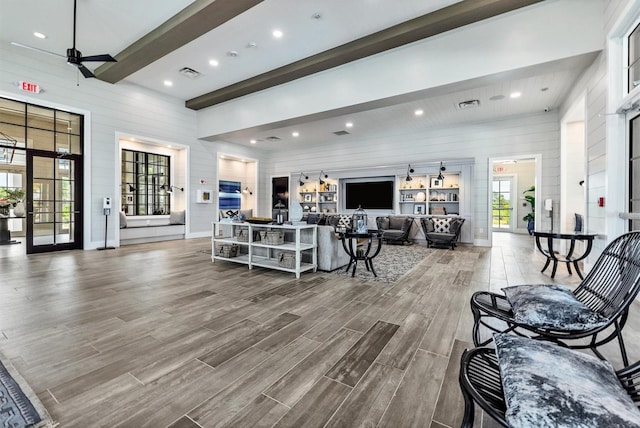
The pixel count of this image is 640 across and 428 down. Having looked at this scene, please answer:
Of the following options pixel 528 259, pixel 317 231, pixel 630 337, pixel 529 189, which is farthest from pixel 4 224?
pixel 529 189

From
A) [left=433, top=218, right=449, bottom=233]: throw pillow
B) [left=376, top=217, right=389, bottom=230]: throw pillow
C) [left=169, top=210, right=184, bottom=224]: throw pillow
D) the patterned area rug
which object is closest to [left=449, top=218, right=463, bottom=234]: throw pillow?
[left=433, top=218, right=449, bottom=233]: throw pillow

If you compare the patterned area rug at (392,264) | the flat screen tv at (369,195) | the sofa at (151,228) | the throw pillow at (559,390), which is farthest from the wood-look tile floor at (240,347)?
the flat screen tv at (369,195)

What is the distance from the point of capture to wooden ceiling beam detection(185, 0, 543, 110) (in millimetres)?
3818

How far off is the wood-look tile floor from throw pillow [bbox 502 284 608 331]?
0.56 meters

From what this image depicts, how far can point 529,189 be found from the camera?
11078 millimetres

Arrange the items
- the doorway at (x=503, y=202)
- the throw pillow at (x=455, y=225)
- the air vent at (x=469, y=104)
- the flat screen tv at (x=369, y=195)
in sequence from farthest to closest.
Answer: the doorway at (x=503, y=202) < the flat screen tv at (x=369, y=195) < the throw pillow at (x=455, y=225) < the air vent at (x=469, y=104)

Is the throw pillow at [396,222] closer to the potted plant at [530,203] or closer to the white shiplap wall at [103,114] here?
the potted plant at [530,203]

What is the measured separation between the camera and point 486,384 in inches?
41.1

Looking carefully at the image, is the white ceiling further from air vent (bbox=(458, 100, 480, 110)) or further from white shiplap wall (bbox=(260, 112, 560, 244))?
white shiplap wall (bbox=(260, 112, 560, 244))

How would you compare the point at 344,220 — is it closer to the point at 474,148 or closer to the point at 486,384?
the point at 474,148

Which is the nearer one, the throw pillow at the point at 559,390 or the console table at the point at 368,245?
the throw pillow at the point at 559,390

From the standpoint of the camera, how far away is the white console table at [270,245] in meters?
4.18

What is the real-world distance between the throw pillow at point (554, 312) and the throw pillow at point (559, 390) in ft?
1.57

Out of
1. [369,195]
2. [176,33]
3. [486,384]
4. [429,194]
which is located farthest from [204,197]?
[486,384]
